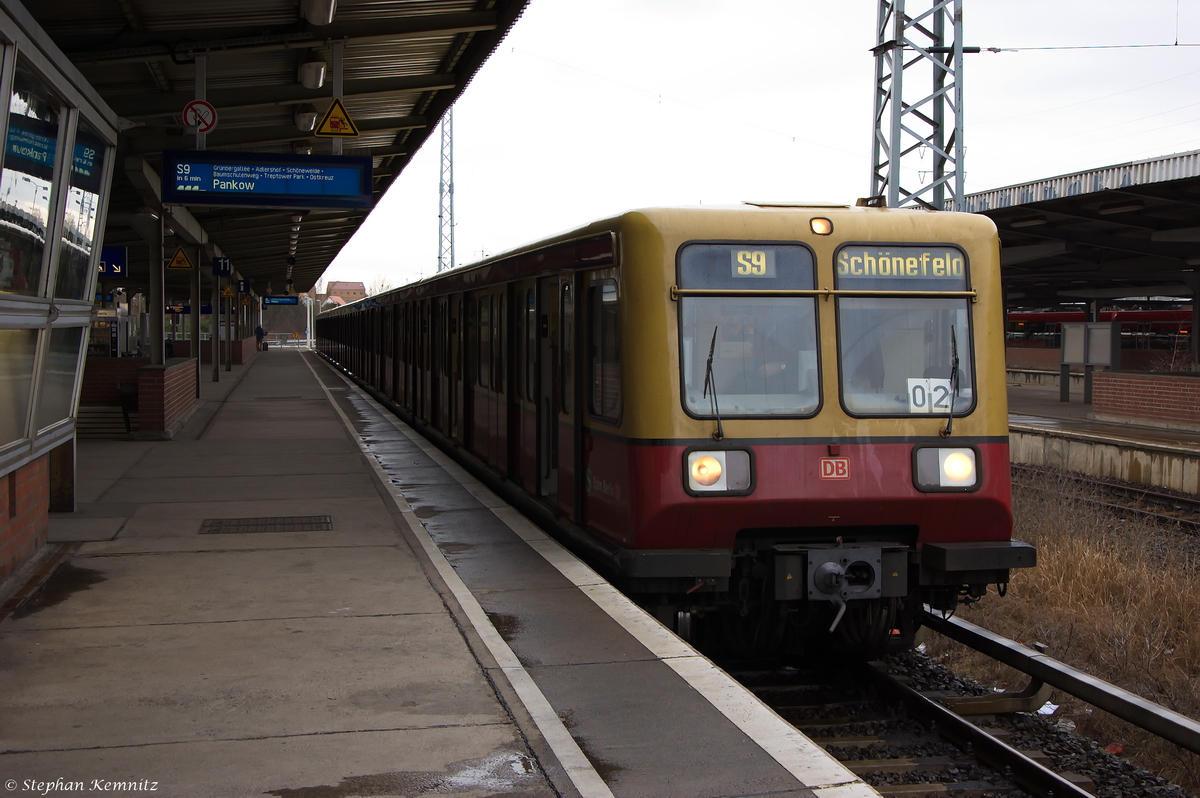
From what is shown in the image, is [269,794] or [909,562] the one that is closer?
[269,794]

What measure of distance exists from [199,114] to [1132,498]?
13.0 m

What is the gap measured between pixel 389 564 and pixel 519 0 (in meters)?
7.08

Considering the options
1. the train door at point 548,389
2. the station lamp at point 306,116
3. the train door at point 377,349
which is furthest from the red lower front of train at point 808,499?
the train door at point 377,349

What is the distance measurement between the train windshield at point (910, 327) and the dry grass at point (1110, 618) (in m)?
2.15

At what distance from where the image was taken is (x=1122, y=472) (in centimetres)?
1661

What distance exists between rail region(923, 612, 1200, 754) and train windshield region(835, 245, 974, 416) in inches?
59.7

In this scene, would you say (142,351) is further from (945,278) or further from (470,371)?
(945,278)

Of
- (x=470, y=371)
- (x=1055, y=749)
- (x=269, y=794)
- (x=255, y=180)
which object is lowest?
(x=1055, y=749)

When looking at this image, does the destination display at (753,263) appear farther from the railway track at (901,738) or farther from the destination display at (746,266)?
the railway track at (901,738)

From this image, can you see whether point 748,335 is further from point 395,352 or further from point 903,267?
point 395,352

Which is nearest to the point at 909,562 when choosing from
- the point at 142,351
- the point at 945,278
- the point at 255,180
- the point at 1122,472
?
the point at 945,278

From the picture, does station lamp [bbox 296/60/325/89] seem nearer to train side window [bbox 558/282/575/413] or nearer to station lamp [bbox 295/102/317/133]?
station lamp [bbox 295/102/317/133]

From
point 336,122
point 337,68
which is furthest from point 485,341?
point 337,68

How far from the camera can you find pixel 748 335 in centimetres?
629
